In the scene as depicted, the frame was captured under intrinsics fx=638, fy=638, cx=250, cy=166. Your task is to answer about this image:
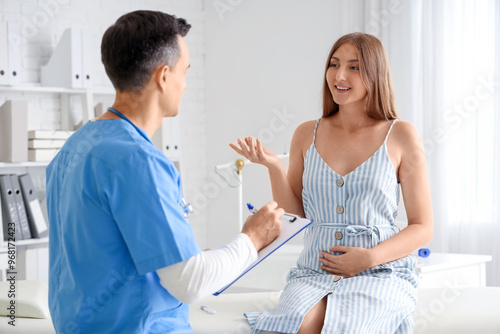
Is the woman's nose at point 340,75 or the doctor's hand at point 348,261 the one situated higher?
the woman's nose at point 340,75

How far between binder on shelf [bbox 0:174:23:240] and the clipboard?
2.27 metres

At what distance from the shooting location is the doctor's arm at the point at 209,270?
113 cm

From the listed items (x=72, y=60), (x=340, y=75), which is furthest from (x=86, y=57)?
(x=340, y=75)

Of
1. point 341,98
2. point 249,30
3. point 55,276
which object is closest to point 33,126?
point 249,30

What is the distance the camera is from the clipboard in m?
1.30

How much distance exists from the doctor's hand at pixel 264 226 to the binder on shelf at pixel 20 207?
7.81 feet

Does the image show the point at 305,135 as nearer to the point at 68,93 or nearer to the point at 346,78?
the point at 346,78

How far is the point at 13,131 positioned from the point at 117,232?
2429mm

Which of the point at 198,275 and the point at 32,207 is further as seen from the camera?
the point at 32,207

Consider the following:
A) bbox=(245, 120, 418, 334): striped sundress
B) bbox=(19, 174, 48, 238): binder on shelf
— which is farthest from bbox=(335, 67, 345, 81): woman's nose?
bbox=(19, 174, 48, 238): binder on shelf

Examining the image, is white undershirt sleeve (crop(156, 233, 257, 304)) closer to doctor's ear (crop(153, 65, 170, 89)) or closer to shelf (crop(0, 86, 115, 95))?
doctor's ear (crop(153, 65, 170, 89))

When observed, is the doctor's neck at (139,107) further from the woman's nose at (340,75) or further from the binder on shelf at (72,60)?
the binder on shelf at (72,60)

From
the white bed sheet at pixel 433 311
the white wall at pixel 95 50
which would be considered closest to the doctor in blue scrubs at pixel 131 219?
the white bed sheet at pixel 433 311

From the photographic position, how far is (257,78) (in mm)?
4375
